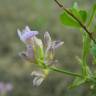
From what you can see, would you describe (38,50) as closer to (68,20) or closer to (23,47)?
(68,20)

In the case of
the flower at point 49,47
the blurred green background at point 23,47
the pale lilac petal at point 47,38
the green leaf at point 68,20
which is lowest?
the blurred green background at point 23,47

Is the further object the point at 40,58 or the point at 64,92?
the point at 64,92

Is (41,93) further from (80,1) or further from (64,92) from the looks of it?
(80,1)

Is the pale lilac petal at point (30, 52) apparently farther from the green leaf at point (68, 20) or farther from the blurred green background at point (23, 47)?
the blurred green background at point (23, 47)

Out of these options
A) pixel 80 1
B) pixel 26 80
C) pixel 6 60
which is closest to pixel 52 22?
pixel 80 1

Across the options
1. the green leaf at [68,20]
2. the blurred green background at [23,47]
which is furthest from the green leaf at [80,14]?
the blurred green background at [23,47]

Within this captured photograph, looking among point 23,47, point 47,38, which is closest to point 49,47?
point 47,38
